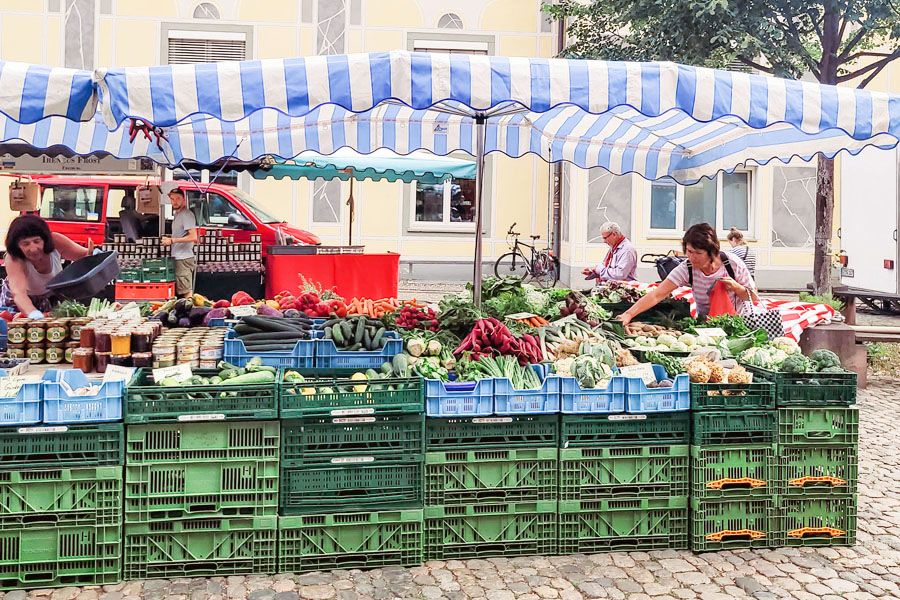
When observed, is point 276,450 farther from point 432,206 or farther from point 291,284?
point 432,206

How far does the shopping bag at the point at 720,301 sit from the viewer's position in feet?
24.7

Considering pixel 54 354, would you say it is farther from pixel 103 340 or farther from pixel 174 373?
pixel 174 373

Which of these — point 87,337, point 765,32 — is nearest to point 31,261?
point 87,337

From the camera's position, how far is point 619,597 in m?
4.31

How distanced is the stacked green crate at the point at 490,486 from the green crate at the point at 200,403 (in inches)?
34.2

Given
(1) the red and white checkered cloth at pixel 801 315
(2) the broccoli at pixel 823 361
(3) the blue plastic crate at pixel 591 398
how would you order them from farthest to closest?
(1) the red and white checkered cloth at pixel 801 315 < (2) the broccoli at pixel 823 361 < (3) the blue plastic crate at pixel 591 398

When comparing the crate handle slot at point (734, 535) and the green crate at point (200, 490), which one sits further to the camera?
the crate handle slot at point (734, 535)

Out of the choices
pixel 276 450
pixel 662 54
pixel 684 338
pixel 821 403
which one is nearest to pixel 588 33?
pixel 662 54

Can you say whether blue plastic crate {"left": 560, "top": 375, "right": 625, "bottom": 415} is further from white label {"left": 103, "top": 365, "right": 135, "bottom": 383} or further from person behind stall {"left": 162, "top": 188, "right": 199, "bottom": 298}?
person behind stall {"left": 162, "top": 188, "right": 199, "bottom": 298}

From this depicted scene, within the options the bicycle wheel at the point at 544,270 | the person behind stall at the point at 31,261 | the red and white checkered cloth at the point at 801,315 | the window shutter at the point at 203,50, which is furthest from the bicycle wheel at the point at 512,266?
the person behind stall at the point at 31,261

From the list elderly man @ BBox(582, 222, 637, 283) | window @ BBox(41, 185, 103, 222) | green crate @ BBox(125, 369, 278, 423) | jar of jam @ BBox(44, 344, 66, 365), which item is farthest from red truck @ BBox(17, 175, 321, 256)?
green crate @ BBox(125, 369, 278, 423)

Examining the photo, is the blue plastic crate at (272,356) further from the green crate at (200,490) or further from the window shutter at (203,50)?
the window shutter at (203,50)

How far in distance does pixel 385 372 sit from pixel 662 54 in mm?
9015

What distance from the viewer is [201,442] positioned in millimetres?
4414
